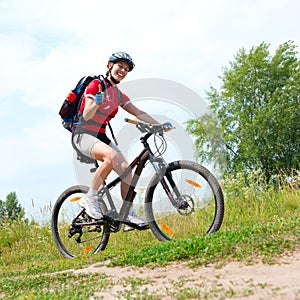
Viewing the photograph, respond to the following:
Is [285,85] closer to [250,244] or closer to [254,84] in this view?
[254,84]

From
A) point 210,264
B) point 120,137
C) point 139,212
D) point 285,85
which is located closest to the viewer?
point 210,264

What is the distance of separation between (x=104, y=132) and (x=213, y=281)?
3.27 metres

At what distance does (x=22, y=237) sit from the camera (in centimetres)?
1070

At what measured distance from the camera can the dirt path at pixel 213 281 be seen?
4111 mm

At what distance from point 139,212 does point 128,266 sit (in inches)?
104

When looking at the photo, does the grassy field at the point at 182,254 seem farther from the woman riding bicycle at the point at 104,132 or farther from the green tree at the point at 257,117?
the green tree at the point at 257,117

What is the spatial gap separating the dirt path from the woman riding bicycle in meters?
1.71

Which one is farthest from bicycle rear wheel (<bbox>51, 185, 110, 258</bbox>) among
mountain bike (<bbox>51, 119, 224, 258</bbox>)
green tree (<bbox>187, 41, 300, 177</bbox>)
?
green tree (<bbox>187, 41, 300, 177</bbox>)

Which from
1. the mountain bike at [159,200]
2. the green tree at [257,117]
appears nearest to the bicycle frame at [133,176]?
the mountain bike at [159,200]

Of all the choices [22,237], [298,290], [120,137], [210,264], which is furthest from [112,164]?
[22,237]

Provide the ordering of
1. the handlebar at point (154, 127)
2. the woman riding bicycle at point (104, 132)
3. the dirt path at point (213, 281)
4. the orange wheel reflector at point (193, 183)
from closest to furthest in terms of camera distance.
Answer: the dirt path at point (213, 281)
the orange wheel reflector at point (193, 183)
the handlebar at point (154, 127)
the woman riding bicycle at point (104, 132)

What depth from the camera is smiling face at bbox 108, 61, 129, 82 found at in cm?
700

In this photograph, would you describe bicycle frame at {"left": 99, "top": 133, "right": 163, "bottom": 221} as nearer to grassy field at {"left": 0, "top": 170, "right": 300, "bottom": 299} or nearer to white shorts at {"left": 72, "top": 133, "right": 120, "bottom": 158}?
white shorts at {"left": 72, "top": 133, "right": 120, "bottom": 158}

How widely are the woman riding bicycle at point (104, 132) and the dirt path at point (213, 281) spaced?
1714 millimetres
